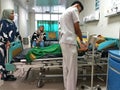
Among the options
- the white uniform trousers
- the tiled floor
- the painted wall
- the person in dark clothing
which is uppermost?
the painted wall

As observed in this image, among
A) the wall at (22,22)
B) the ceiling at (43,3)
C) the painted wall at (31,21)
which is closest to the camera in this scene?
the ceiling at (43,3)

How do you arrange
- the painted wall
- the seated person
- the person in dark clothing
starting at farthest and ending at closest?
the painted wall
the seated person
the person in dark clothing

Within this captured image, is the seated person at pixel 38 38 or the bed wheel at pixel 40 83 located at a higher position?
the seated person at pixel 38 38

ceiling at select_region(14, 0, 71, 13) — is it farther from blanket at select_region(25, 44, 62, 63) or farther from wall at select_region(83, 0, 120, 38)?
blanket at select_region(25, 44, 62, 63)

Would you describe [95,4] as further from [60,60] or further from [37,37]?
[60,60]

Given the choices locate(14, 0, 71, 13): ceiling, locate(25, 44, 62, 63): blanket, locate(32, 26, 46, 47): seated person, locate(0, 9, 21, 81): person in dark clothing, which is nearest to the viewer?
locate(25, 44, 62, 63): blanket

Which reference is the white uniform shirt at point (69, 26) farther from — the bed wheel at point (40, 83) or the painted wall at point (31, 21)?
the painted wall at point (31, 21)

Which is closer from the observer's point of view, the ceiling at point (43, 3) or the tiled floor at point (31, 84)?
the tiled floor at point (31, 84)

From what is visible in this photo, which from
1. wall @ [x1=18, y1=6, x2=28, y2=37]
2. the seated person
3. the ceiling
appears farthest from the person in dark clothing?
wall @ [x1=18, y1=6, x2=28, y2=37]

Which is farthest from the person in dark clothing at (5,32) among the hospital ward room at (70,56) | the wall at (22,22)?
the wall at (22,22)

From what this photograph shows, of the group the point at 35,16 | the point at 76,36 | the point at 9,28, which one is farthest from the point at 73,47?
the point at 35,16

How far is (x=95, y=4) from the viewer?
18.0 ft

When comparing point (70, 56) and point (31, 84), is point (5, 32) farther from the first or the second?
point (70, 56)

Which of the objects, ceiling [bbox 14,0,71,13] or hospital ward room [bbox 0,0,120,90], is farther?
ceiling [bbox 14,0,71,13]
